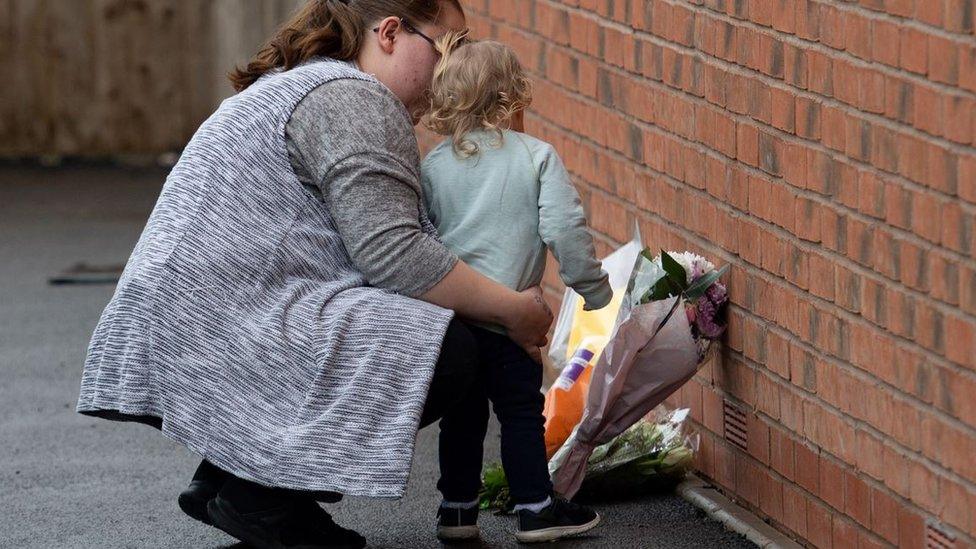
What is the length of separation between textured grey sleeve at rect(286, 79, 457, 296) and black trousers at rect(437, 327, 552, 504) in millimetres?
270

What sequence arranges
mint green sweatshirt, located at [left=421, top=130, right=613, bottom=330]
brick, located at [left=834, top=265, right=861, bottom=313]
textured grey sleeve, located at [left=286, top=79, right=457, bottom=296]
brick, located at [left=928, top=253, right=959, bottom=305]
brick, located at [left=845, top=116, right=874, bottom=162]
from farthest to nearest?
1. mint green sweatshirt, located at [left=421, top=130, right=613, bottom=330]
2. textured grey sleeve, located at [left=286, top=79, right=457, bottom=296]
3. brick, located at [left=834, top=265, right=861, bottom=313]
4. brick, located at [left=845, top=116, right=874, bottom=162]
5. brick, located at [left=928, top=253, right=959, bottom=305]

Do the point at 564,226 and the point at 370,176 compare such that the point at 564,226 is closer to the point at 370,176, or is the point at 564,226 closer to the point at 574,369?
the point at 370,176

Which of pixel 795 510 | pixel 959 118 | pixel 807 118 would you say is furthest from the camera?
pixel 795 510

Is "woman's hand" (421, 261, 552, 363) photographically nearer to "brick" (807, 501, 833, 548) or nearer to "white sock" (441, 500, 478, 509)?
"white sock" (441, 500, 478, 509)

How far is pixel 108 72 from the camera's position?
10727 mm

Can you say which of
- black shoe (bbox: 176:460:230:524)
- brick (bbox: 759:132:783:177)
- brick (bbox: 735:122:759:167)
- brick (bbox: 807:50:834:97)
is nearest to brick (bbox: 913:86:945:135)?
brick (bbox: 807:50:834:97)

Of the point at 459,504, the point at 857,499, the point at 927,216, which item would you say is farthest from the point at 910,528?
the point at 459,504

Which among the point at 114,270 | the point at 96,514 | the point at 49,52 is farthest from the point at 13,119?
the point at 96,514

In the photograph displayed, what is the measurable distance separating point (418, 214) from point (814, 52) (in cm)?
96

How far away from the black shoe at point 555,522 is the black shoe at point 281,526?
0.44 metres

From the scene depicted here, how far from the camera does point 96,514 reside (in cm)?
429

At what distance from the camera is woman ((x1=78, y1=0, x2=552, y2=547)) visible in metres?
3.44

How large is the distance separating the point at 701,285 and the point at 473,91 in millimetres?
801

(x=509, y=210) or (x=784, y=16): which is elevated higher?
(x=784, y=16)
